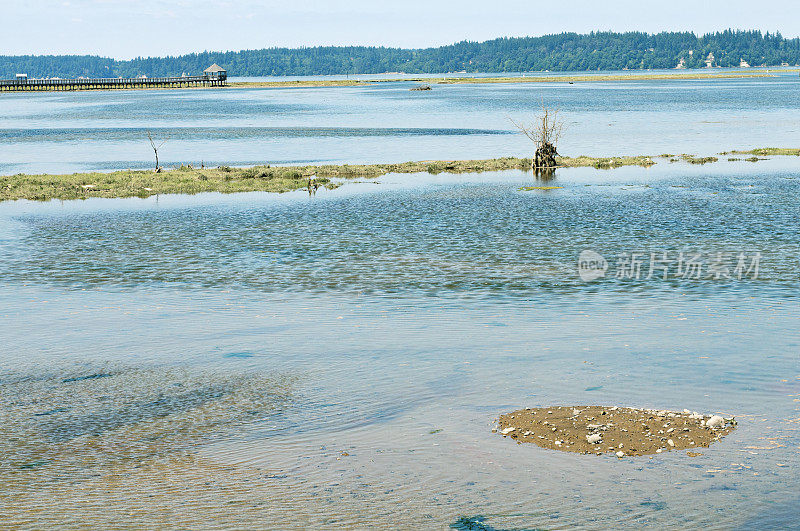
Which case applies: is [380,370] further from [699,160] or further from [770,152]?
[770,152]

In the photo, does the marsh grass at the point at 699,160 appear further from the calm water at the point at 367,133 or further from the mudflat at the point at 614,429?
the mudflat at the point at 614,429

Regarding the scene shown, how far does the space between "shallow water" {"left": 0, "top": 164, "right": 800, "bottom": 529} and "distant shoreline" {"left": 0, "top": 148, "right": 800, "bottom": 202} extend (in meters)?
13.8

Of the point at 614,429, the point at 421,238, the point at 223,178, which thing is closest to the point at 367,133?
the point at 223,178

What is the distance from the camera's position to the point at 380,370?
19047 mm

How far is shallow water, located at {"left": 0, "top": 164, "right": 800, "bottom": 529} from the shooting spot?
12.7 metres

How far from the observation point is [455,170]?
62156mm

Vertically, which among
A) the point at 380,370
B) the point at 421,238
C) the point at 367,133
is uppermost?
the point at 367,133

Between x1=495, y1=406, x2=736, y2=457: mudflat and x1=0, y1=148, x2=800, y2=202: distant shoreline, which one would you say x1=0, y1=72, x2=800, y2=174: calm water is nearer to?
x1=0, y1=148, x2=800, y2=202: distant shoreline

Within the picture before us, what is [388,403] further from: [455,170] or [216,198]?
[455,170]

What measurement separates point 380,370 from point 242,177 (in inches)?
1637

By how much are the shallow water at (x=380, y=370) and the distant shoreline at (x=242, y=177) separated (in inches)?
545

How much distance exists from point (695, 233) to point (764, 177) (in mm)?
22056

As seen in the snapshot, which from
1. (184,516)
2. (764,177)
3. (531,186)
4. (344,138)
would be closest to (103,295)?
(184,516)

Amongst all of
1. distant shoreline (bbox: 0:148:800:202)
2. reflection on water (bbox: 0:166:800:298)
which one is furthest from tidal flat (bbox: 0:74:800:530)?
distant shoreline (bbox: 0:148:800:202)
